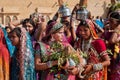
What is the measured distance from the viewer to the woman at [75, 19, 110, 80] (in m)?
4.40

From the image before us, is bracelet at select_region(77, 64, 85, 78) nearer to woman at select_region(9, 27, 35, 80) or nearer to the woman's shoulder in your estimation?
the woman's shoulder

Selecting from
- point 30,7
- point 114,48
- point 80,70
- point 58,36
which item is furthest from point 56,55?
point 30,7

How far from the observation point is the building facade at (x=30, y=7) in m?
26.5

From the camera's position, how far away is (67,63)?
4.12 m

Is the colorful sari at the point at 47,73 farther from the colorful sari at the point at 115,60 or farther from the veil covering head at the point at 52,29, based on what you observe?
the colorful sari at the point at 115,60

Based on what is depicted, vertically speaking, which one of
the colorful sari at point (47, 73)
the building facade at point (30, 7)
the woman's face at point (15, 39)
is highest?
the woman's face at point (15, 39)

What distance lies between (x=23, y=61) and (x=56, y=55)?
13.2 inches

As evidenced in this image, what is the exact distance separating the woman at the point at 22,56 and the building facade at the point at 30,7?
21.4m

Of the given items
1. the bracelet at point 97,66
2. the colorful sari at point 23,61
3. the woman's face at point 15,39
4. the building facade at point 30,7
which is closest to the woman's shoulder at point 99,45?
the bracelet at point 97,66

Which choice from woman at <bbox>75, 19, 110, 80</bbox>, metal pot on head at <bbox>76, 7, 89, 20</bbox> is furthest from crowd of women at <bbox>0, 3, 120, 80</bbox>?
metal pot on head at <bbox>76, 7, 89, 20</bbox>

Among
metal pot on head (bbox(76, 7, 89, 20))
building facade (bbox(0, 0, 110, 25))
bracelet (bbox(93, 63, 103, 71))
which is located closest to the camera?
bracelet (bbox(93, 63, 103, 71))

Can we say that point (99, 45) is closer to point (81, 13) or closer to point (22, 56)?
point (22, 56)

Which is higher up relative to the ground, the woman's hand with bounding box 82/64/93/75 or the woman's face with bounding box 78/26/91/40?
the woman's face with bounding box 78/26/91/40

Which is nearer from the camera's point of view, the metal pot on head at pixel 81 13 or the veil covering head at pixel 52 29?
the veil covering head at pixel 52 29
